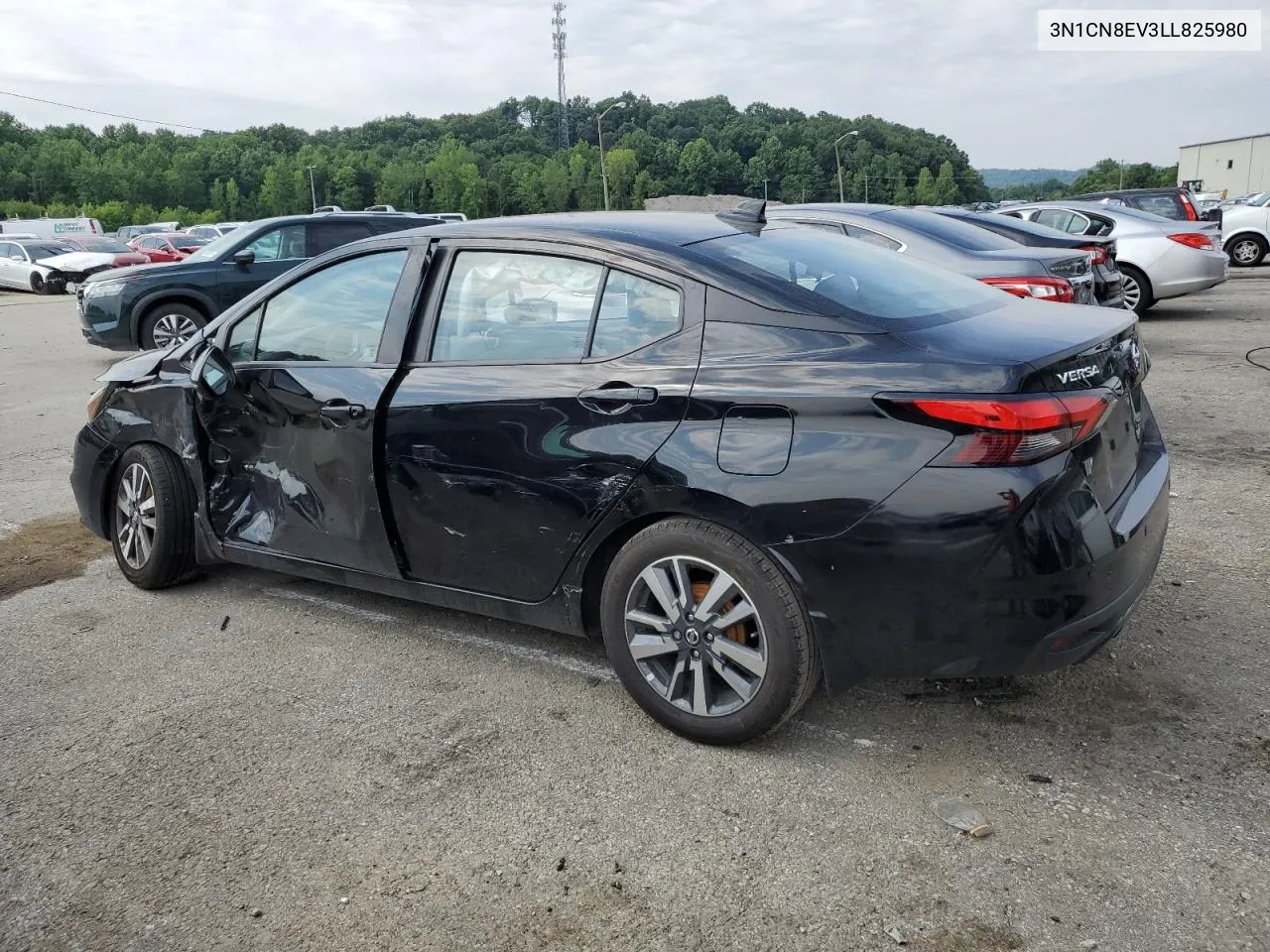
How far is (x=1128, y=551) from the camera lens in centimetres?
289

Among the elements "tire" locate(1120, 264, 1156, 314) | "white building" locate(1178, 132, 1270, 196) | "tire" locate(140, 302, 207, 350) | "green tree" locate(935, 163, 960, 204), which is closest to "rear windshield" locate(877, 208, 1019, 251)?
"tire" locate(1120, 264, 1156, 314)

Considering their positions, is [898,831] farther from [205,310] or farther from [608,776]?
[205,310]

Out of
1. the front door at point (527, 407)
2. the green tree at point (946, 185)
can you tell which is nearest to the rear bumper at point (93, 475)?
the front door at point (527, 407)

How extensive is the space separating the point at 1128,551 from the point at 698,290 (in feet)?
4.69

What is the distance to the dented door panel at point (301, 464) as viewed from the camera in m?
3.79

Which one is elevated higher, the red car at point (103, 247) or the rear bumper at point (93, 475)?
the red car at point (103, 247)

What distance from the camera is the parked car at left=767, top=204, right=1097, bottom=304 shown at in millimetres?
7336

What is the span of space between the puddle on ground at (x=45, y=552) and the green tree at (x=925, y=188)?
3651 inches

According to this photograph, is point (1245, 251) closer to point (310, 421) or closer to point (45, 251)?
point (310, 421)

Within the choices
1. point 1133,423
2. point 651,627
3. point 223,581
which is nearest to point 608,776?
point 651,627

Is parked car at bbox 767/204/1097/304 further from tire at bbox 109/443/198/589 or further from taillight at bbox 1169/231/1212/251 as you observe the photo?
taillight at bbox 1169/231/1212/251

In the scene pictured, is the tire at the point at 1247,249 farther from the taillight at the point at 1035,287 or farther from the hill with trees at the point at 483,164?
the hill with trees at the point at 483,164

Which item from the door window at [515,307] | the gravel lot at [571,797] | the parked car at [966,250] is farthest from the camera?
the parked car at [966,250]

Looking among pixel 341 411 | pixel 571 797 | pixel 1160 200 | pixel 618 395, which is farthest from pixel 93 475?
pixel 1160 200
